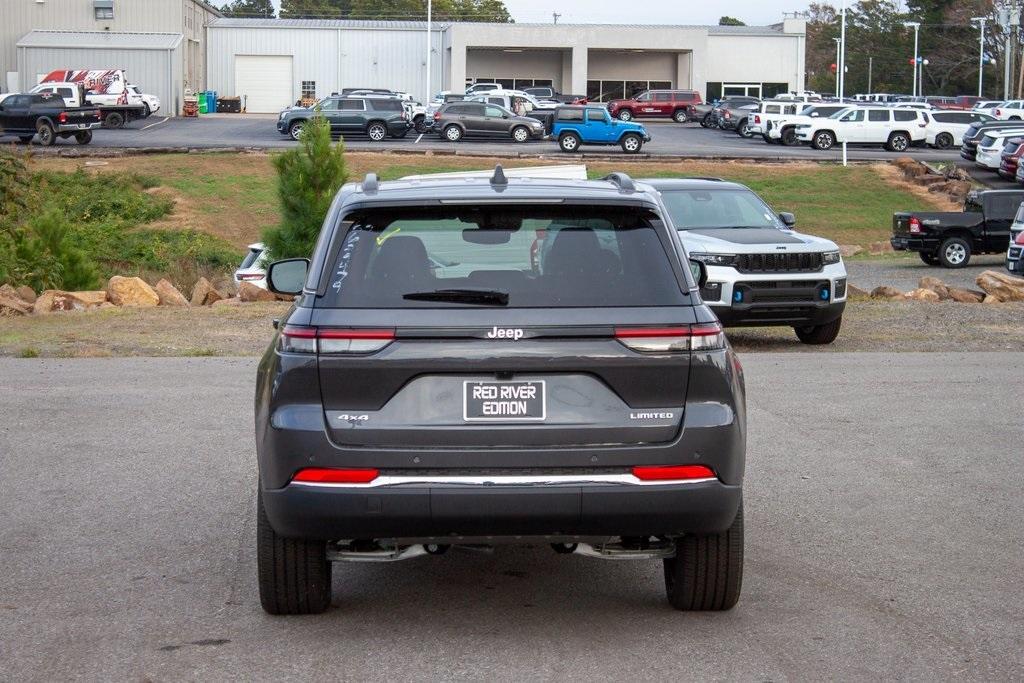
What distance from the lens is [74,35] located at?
247ft

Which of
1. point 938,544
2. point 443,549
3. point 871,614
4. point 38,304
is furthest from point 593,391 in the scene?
point 38,304

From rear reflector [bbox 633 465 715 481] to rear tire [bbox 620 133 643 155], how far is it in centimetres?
4678

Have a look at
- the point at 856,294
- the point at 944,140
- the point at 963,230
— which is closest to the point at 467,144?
the point at 944,140

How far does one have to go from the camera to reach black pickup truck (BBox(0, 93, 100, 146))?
49.2m

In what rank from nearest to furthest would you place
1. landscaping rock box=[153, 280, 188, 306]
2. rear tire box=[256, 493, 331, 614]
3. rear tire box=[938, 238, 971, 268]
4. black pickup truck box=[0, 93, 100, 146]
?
1. rear tire box=[256, 493, 331, 614]
2. landscaping rock box=[153, 280, 188, 306]
3. rear tire box=[938, 238, 971, 268]
4. black pickup truck box=[0, 93, 100, 146]

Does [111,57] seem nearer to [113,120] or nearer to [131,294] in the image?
[113,120]

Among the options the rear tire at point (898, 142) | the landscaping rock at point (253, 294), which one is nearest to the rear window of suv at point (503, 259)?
the landscaping rock at point (253, 294)

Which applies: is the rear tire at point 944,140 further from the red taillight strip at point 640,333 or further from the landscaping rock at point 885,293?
the red taillight strip at point 640,333

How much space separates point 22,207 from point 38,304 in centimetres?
1355

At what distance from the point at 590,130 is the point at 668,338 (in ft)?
155

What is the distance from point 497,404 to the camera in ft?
16.7

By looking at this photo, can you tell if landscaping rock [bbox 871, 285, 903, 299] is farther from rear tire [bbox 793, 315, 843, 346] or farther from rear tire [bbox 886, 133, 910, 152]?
rear tire [bbox 886, 133, 910, 152]

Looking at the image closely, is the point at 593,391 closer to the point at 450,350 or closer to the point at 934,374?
the point at 450,350

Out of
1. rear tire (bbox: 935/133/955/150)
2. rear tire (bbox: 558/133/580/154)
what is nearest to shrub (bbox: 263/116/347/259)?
rear tire (bbox: 558/133/580/154)
